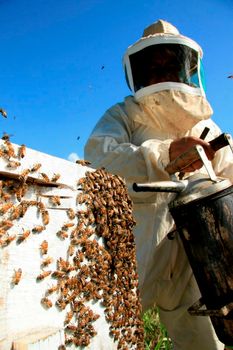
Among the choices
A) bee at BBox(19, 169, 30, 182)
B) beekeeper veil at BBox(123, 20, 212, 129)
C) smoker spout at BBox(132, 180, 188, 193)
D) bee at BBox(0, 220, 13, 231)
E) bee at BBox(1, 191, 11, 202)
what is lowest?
bee at BBox(0, 220, 13, 231)

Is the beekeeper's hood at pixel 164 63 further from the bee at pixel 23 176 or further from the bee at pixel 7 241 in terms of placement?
the bee at pixel 7 241

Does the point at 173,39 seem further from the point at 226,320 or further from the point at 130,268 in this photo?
the point at 226,320

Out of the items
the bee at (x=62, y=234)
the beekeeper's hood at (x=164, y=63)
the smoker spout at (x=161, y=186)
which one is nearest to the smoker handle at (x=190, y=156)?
the smoker spout at (x=161, y=186)

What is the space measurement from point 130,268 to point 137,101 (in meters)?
2.18

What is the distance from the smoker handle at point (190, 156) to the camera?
8.61 feet

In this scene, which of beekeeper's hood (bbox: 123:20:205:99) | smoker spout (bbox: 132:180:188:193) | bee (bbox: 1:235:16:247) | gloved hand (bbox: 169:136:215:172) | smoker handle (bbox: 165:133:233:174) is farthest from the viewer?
beekeeper's hood (bbox: 123:20:205:99)

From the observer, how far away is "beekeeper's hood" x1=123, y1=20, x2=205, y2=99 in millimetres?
4047

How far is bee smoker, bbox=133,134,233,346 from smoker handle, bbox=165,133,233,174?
28 cm

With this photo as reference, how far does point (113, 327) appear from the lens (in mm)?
2156

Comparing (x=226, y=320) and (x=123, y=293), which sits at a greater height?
(x=123, y=293)

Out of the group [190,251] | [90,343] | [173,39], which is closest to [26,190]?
[90,343]

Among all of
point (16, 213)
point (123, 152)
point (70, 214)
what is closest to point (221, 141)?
point (123, 152)

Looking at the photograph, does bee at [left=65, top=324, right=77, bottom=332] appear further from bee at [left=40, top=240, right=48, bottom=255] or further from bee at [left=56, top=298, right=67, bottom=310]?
bee at [left=40, top=240, right=48, bottom=255]

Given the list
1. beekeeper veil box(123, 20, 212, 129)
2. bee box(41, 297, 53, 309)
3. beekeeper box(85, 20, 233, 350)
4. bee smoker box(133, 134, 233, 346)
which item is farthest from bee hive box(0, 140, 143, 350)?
beekeeper veil box(123, 20, 212, 129)
